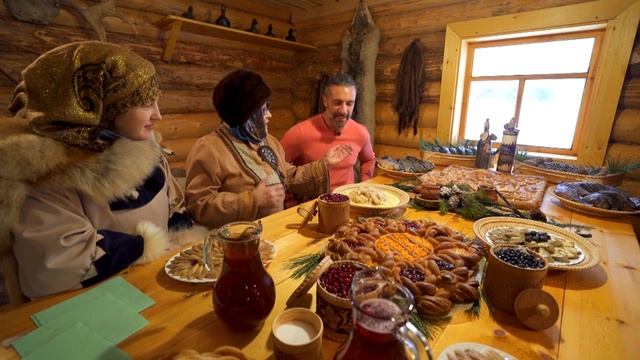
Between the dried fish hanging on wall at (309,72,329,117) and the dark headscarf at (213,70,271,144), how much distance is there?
89.6 inches

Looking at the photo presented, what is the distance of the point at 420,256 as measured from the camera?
3.04ft

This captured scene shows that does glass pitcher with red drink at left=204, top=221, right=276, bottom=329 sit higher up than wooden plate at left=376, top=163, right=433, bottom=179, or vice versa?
glass pitcher with red drink at left=204, top=221, right=276, bottom=329

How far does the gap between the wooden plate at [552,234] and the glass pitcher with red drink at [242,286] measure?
2.56ft

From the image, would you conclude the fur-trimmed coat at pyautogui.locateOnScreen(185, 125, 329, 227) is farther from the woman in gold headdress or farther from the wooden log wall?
the wooden log wall

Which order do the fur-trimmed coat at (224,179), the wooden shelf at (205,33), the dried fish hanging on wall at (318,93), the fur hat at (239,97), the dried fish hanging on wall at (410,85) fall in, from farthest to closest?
the dried fish hanging on wall at (318,93) < the dried fish hanging on wall at (410,85) < the wooden shelf at (205,33) < the fur hat at (239,97) < the fur-trimmed coat at (224,179)

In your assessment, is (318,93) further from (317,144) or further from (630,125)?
(630,125)

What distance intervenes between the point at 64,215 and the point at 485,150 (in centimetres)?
232

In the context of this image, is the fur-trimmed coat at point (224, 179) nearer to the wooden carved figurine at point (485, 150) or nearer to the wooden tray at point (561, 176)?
the wooden carved figurine at point (485, 150)

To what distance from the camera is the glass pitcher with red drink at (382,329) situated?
0.46 meters

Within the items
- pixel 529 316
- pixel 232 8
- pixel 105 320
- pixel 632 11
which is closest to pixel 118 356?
pixel 105 320

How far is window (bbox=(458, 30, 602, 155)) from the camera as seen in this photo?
8.59 ft

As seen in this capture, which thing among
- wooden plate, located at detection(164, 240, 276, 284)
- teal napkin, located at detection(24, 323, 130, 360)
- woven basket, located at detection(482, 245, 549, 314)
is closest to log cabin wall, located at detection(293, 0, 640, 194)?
woven basket, located at detection(482, 245, 549, 314)

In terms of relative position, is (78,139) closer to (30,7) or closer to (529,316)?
(529,316)

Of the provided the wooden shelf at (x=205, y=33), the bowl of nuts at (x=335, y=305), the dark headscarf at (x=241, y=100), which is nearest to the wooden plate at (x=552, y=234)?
the bowl of nuts at (x=335, y=305)
